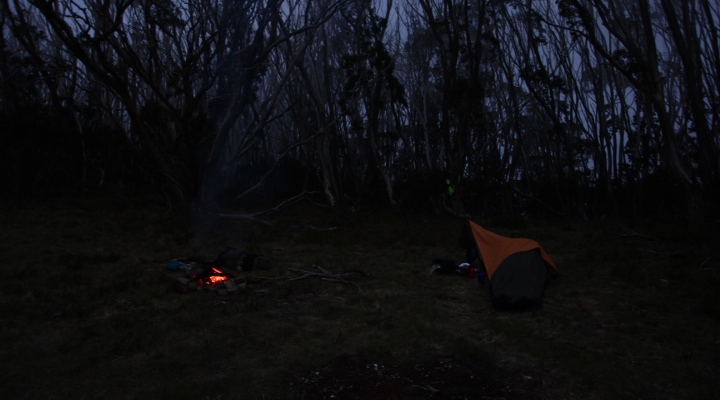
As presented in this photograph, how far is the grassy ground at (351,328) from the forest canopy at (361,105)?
11.5ft

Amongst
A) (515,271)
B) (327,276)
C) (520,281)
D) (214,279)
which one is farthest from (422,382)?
(214,279)

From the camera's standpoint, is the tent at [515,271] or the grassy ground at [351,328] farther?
the tent at [515,271]

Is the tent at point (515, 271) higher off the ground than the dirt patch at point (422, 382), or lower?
higher

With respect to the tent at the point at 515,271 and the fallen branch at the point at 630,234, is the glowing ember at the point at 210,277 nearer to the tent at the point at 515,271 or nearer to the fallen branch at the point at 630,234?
the tent at the point at 515,271

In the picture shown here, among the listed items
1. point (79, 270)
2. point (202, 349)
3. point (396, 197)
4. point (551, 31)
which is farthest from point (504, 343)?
point (551, 31)

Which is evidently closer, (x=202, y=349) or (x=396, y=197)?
(x=202, y=349)

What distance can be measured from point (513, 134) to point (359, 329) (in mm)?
20000

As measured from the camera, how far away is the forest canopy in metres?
12.2

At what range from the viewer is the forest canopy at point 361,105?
Answer: 1222 centimetres

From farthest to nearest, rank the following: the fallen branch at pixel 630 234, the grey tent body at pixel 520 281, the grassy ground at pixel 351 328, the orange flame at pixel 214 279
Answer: the fallen branch at pixel 630 234 < the orange flame at pixel 214 279 < the grey tent body at pixel 520 281 < the grassy ground at pixel 351 328

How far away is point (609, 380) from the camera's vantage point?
469cm

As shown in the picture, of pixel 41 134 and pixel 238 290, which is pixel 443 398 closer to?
pixel 238 290

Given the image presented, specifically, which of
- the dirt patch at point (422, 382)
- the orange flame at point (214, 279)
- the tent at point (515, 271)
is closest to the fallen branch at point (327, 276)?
the orange flame at point (214, 279)

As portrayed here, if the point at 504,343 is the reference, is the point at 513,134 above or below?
above
